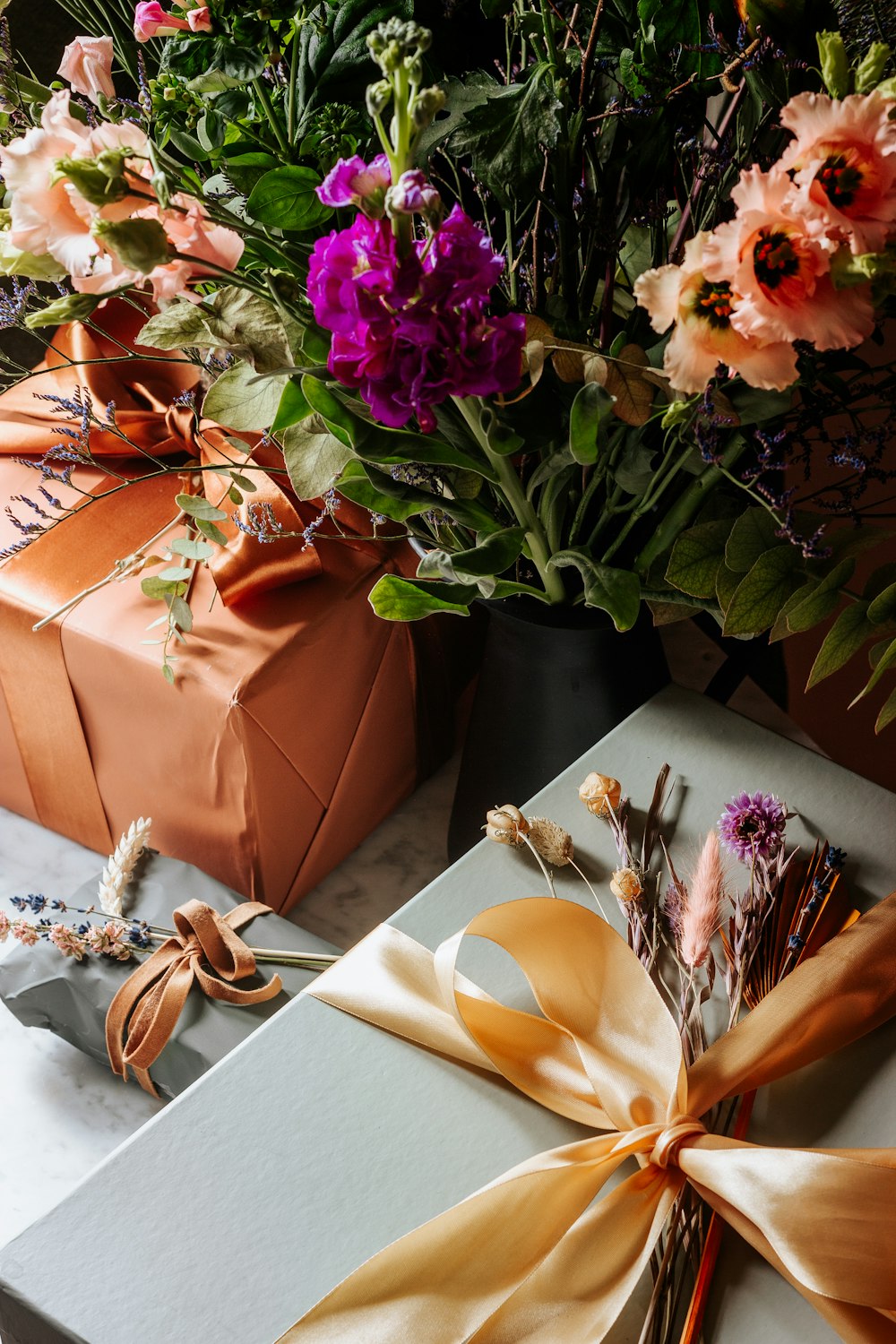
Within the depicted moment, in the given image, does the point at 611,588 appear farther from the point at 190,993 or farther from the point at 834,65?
the point at 190,993

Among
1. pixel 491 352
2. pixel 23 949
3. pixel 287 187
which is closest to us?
pixel 491 352

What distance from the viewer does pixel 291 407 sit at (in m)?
0.53

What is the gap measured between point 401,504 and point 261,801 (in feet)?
0.88

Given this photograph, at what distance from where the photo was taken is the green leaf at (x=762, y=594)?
0.56 meters

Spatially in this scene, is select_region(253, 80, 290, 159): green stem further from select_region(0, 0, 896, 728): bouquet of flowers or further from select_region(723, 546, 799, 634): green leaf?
select_region(723, 546, 799, 634): green leaf

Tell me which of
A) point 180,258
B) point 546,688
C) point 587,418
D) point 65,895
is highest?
point 180,258

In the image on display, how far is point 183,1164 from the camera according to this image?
48cm

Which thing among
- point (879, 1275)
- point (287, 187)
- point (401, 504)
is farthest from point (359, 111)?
point (879, 1275)

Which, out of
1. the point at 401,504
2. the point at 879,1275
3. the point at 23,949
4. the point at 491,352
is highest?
the point at 491,352

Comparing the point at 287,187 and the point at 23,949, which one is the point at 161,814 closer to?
the point at 23,949

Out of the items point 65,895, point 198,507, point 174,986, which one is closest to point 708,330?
point 198,507

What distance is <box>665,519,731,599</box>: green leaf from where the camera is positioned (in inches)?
22.8

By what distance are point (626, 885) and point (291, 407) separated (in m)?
0.27

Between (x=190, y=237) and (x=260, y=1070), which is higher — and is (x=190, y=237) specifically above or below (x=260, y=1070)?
above
